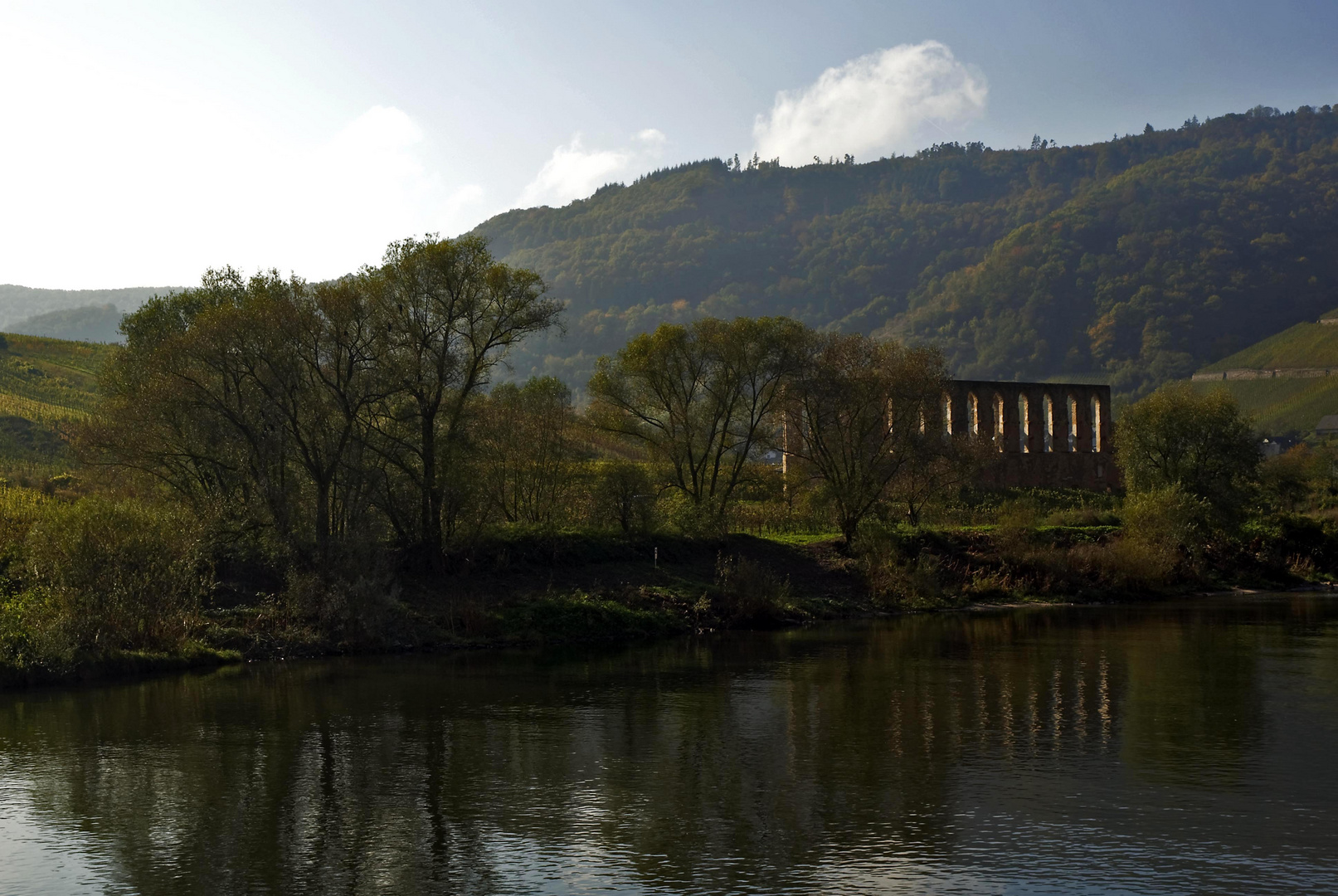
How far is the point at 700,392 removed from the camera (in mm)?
42938

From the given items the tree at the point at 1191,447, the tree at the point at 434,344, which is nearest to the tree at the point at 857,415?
the tree at the point at 434,344

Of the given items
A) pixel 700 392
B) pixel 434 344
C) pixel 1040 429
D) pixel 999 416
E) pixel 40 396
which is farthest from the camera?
pixel 999 416

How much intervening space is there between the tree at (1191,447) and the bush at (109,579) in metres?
39.1

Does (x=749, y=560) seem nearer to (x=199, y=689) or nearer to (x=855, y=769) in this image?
(x=199, y=689)

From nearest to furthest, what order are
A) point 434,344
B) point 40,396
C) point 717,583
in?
point 434,344, point 717,583, point 40,396

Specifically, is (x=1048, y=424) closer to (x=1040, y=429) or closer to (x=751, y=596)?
(x=1040, y=429)

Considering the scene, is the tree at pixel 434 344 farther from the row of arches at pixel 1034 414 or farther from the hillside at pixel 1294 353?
the hillside at pixel 1294 353

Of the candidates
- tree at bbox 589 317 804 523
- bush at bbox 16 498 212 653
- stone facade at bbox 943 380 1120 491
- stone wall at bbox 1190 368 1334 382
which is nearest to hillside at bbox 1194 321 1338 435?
stone wall at bbox 1190 368 1334 382

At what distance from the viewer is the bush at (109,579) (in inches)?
947

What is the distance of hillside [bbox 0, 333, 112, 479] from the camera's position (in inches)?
2089

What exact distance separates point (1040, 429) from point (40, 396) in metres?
64.3

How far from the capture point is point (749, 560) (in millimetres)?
37875

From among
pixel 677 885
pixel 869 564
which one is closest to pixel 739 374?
pixel 869 564

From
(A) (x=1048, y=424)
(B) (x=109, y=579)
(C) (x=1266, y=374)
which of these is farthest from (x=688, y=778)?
(C) (x=1266, y=374)
